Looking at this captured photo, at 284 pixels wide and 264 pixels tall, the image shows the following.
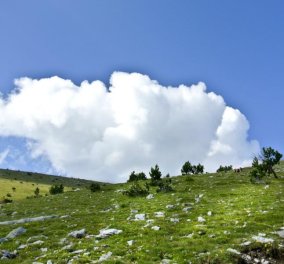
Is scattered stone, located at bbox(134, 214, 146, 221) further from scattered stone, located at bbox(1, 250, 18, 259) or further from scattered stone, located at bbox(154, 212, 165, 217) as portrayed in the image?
scattered stone, located at bbox(1, 250, 18, 259)

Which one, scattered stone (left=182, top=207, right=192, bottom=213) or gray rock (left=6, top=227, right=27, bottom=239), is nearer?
gray rock (left=6, top=227, right=27, bottom=239)

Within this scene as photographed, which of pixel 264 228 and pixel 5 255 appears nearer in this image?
pixel 5 255

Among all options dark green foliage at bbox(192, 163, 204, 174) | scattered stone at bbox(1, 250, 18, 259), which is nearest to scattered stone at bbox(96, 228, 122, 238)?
scattered stone at bbox(1, 250, 18, 259)

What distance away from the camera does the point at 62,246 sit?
23.8 metres

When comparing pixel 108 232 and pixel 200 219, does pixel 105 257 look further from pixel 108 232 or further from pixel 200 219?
pixel 200 219

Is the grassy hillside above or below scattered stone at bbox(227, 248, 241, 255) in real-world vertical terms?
above

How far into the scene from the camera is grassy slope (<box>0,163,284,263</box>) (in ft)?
70.2

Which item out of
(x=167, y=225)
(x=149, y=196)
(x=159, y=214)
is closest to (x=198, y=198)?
(x=149, y=196)

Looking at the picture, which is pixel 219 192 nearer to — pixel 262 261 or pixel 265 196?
pixel 265 196

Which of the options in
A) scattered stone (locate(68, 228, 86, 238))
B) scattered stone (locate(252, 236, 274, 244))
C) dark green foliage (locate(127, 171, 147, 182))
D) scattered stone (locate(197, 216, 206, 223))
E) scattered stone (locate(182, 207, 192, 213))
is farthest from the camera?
dark green foliage (locate(127, 171, 147, 182))

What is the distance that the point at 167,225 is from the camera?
1035 inches

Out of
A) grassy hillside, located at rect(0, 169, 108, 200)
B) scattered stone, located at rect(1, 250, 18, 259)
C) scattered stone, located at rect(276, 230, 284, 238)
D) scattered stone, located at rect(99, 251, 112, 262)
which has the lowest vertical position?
scattered stone, located at rect(1, 250, 18, 259)

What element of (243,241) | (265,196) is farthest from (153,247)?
(265,196)

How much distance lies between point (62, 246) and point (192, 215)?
9.24m
